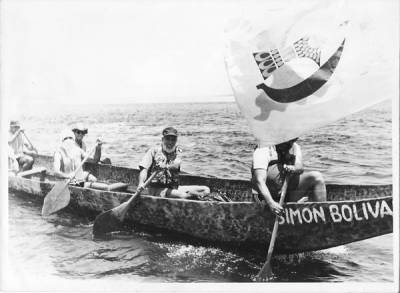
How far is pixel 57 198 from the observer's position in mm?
6523

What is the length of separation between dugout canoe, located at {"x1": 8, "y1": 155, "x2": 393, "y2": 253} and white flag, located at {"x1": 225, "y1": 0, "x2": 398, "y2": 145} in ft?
3.09

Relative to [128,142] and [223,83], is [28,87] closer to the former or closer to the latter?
[128,142]

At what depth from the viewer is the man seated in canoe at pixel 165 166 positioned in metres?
6.07

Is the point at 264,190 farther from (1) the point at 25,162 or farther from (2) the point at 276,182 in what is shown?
(1) the point at 25,162

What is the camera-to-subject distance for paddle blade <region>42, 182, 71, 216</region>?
652 cm

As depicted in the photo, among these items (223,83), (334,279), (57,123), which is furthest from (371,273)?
(57,123)

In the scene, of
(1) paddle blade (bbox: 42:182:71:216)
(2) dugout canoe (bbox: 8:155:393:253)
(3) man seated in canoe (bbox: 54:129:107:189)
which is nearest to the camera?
(2) dugout canoe (bbox: 8:155:393:253)

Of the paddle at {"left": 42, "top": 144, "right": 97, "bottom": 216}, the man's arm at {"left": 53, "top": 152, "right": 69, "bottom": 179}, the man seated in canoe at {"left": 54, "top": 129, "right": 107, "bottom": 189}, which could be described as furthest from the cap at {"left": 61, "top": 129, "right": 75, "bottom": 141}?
the paddle at {"left": 42, "top": 144, "right": 97, "bottom": 216}

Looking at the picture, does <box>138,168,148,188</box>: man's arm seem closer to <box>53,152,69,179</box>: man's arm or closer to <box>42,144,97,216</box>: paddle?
<box>42,144,97,216</box>: paddle

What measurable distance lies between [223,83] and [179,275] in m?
2.67

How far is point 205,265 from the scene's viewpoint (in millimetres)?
5734

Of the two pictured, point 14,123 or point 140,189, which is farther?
point 14,123

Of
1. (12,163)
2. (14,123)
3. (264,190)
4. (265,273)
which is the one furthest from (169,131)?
(12,163)

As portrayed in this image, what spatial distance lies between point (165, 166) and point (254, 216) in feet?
4.56
